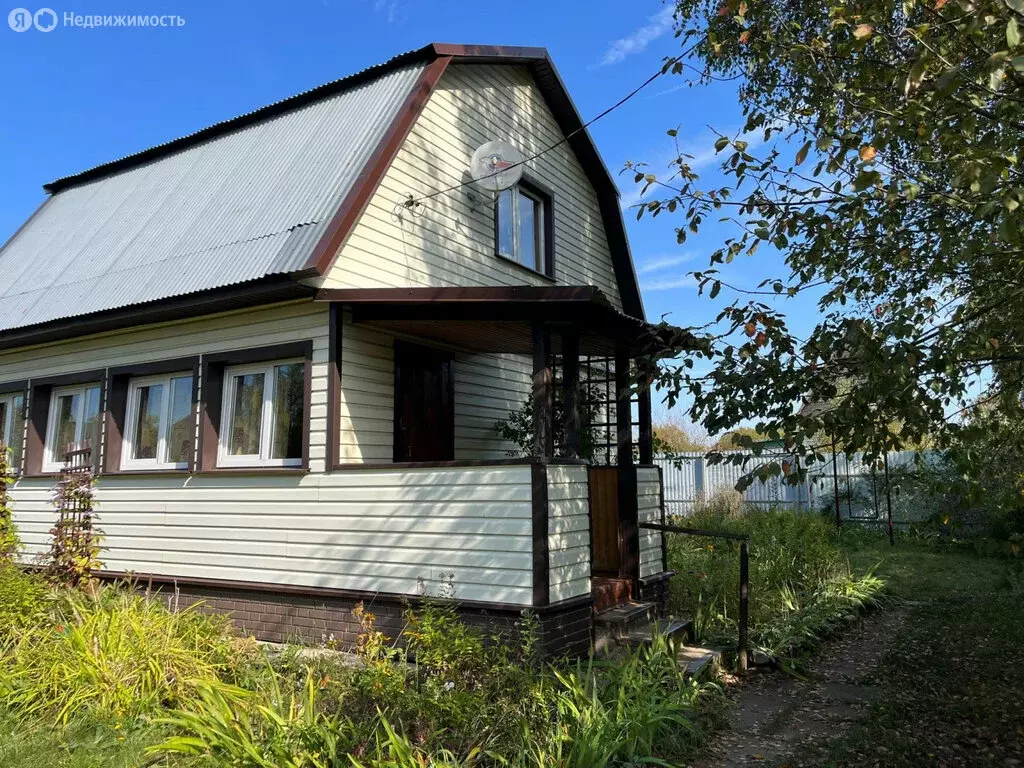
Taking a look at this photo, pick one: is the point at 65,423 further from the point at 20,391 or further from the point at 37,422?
the point at 20,391

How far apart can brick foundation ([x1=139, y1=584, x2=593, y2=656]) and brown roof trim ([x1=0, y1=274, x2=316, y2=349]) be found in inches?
118

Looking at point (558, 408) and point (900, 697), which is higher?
point (558, 408)

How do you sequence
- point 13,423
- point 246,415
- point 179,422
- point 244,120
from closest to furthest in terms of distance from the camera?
point 246,415, point 179,422, point 13,423, point 244,120

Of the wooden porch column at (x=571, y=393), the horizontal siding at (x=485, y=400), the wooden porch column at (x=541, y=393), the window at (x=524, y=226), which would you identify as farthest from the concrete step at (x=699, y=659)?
the window at (x=524, y=226)

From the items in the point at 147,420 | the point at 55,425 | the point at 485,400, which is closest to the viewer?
the point at 147,420

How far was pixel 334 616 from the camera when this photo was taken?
7141mm

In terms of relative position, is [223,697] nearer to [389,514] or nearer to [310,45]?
[389,514]

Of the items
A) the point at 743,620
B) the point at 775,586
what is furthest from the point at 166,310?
the point at 775,586

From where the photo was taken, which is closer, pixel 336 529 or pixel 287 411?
pixel 336 529

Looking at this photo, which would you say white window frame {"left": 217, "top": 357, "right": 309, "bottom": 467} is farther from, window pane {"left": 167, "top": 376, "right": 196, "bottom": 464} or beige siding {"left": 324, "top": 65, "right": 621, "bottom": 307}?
beige siding {"left": 324, "top": 65, "right": 621, "bottom": 307}

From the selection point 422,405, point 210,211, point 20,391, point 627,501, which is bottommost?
point 627,501

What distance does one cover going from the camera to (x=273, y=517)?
7.62 m

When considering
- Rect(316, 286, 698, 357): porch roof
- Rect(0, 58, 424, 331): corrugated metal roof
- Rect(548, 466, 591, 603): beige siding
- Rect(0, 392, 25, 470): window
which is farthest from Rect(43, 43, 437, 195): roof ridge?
Rect(548, 466, 591, 603): beige siding

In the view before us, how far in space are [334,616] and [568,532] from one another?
2497mm
